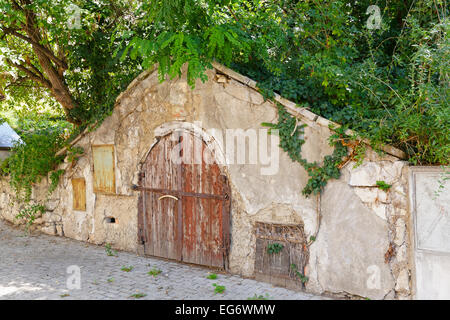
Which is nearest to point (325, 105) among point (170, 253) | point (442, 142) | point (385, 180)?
point (385, 180)

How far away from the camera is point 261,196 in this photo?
6164 millimetres

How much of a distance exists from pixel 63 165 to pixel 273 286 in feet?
19.8

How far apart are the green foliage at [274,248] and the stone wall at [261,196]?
349 millimetres

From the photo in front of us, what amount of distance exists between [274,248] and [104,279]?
2.76 meters

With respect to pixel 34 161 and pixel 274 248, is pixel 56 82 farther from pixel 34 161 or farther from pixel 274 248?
pixel 274 248

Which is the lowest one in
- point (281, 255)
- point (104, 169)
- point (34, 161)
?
point (281, 255)

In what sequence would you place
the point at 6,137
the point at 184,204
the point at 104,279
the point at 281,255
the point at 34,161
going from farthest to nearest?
the point at 6,137
the point at 34,161
the point at 184,204
the point at 104,279
the point at 281,255

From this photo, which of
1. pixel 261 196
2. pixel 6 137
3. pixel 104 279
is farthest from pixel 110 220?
pixel 6 137

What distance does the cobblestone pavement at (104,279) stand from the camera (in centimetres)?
562

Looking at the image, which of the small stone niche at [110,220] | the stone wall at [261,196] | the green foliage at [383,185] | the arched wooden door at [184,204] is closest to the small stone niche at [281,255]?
the stone wall at [261,196]

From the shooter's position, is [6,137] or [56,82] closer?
[56,82]

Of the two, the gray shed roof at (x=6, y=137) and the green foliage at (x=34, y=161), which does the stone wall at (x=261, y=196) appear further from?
the gray shed roof at (x=6, y=137)

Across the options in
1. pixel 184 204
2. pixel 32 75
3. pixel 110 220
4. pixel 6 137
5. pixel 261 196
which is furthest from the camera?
pixel 6 137

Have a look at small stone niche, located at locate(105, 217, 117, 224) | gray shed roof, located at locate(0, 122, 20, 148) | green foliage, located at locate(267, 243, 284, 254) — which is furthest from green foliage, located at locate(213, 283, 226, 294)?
gray shed roof, located at locate(0, 122, 20, 148)
